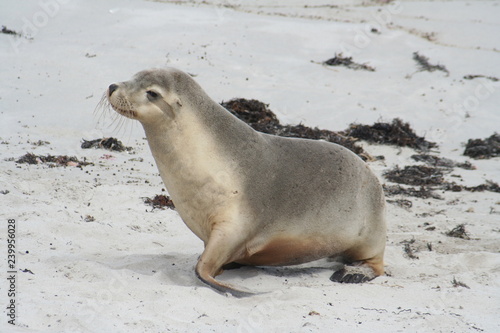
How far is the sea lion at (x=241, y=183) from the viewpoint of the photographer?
4.52 meters

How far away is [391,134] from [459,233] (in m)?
3.78

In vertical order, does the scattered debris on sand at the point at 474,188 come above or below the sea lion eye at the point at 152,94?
below

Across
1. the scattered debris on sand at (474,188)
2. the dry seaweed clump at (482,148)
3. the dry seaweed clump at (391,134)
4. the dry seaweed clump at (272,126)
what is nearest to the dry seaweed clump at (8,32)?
the dry seaweed clump at (272,126)

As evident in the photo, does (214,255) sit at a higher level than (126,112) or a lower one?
lower

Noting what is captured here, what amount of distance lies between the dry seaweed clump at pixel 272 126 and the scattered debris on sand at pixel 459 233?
9.39 ft

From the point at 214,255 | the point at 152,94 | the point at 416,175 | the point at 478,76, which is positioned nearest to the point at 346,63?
the point at 478,76

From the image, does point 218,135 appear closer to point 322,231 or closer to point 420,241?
point 322,231

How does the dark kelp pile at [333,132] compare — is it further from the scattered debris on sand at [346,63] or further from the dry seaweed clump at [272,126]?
the scattered debris on sand at [346,63]

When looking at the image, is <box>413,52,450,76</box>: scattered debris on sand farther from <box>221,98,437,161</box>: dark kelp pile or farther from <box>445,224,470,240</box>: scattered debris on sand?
<box>445,224,470,240</box>: scattered debris on sand

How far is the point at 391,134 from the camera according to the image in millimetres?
10008

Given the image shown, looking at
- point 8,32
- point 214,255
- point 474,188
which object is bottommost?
point 474,188

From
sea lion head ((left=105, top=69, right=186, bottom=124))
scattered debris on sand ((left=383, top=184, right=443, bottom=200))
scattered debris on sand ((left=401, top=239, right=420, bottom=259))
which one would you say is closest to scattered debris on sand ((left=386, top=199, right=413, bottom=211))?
scattered debris on sand ((left=383, top=184, right=443, bottom=200))
